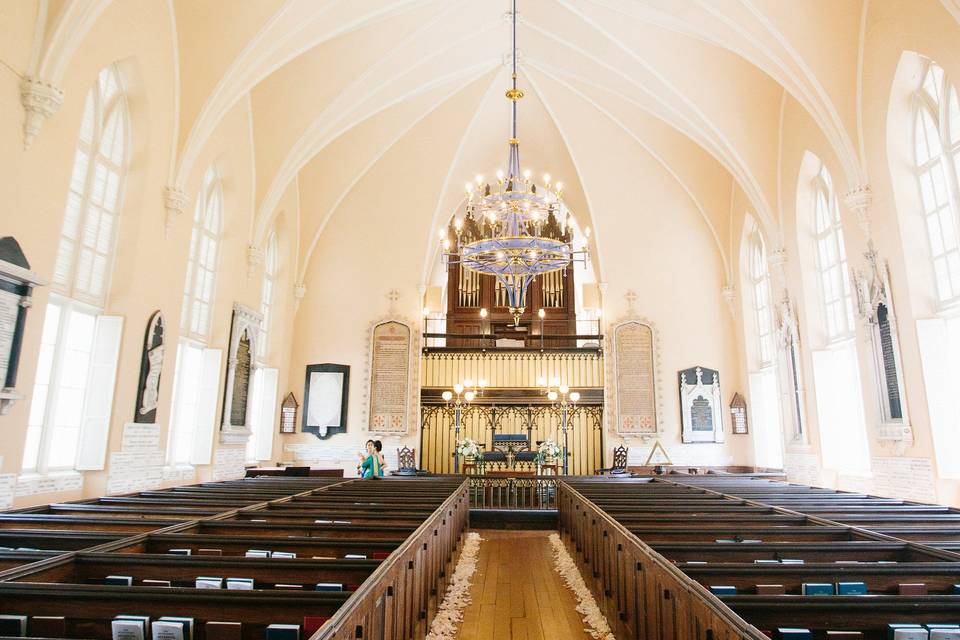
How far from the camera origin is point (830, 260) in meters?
11.3

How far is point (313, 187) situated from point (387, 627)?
43.7 feet

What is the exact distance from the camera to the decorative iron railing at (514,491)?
34.7ft

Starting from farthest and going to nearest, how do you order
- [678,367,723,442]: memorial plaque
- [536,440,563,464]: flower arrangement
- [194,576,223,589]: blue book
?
[678,367,723,442]: memorial plaque, [536,440,563,464]: flower arrangement, [194,576,223,589]: blue book

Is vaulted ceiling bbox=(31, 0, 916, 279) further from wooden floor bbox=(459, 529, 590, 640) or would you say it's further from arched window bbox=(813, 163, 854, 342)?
wooden floor bbox=(459, 529, 590, 640)

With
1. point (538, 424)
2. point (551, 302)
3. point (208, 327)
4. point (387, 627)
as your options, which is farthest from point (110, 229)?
point (551, 302)

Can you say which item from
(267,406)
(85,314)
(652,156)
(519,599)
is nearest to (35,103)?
(85,314)

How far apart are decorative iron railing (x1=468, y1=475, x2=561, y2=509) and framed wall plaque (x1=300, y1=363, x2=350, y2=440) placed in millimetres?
3977

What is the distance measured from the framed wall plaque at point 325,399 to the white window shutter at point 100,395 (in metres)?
6.42

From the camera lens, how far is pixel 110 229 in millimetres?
8383

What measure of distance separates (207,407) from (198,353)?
3.29ft

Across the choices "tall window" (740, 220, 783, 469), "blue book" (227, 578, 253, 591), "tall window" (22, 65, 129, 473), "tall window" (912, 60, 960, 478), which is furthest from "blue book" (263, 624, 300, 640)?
"tall window" (740, 220, 783, 469)

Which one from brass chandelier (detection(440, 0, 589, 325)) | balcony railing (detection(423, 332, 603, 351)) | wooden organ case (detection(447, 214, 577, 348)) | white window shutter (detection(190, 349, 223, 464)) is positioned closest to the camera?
brass chandelier (detection(440, 0, 589, 325))

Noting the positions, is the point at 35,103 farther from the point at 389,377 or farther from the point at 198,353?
the point at 389,377

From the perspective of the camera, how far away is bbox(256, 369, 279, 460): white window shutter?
45.0 ft
